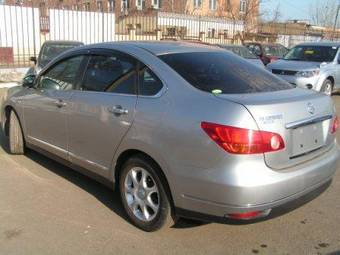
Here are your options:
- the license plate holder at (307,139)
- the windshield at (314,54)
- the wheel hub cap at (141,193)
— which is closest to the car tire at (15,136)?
the wheel hub cap at (141,193)

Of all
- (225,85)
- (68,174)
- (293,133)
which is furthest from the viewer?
(68,174)

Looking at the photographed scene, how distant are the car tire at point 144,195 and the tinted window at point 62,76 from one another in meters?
1.31

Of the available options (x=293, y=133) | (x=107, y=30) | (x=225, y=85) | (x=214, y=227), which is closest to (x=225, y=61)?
(x=225, y=85)

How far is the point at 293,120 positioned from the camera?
3395 mm

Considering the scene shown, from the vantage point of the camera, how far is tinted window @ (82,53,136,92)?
4.13m

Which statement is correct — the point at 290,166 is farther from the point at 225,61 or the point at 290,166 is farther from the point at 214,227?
the point at 225,61

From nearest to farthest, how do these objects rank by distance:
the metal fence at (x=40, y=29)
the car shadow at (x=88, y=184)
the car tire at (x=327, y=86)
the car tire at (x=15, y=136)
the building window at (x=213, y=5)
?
1. the car shadow at (x=88, y=184)
2. the car tire at (x=15, y=136)
3. the car tire at (x=327, y=86)
4. the metal fence at (x=40, y=29)
5. the building window at (x=213, y=5)

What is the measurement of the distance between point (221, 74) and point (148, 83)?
0.65 metres

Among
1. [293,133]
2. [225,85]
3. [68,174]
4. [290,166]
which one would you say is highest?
[225,85]

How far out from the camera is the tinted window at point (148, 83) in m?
3.75

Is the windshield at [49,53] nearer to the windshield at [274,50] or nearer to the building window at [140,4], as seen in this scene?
the windshield at [274,50]

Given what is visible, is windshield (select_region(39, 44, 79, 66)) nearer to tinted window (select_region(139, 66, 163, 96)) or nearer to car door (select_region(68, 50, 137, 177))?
car door (select_region(68, 50, 137, 177))

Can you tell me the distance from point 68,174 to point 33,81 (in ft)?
4.13

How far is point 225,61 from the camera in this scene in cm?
427
